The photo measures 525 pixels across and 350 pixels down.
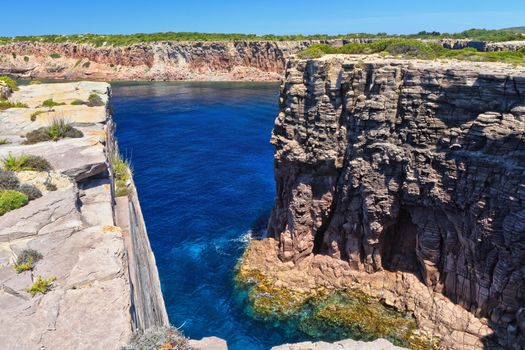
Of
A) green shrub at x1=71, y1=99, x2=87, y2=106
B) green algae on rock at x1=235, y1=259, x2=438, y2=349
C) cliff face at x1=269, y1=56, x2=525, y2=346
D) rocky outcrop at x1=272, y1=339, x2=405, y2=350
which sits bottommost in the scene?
green algae on rock at x1=235, y1=259, x2=438, y2=349

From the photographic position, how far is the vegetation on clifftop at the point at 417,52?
3134 centimetres

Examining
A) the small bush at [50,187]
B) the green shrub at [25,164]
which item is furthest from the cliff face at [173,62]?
the small bush at [50,187]

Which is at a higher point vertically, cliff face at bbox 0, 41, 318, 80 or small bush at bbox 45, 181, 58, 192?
cliff face at bbox 0, 41, 318, 80

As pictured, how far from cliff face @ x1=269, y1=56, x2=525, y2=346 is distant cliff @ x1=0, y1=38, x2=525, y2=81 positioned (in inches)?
4858

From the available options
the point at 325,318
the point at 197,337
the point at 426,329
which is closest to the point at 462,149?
the point at 426,329

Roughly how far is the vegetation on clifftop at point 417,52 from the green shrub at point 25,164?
1005 inches

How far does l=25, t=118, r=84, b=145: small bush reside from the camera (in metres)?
18.8

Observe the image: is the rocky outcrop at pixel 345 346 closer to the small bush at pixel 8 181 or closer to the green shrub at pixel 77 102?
the small bush at pixel 8 181

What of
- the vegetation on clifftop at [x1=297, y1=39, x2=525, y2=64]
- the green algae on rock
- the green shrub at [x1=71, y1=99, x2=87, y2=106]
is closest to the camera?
the green shrub at [x1=71, y1=99, x2=87, y2=106]

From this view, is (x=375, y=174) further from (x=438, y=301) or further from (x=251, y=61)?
(x=251, y=61)

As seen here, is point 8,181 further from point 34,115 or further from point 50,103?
point 50,103

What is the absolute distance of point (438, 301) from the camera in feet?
94.6

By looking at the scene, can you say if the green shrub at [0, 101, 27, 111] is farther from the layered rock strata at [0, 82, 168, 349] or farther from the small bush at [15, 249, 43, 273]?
the small bush at [15, 249, 43, 273]

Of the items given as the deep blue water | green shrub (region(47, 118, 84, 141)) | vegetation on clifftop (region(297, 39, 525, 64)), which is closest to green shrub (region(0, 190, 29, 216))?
green shrub (region(47, 118, 84, 141))
